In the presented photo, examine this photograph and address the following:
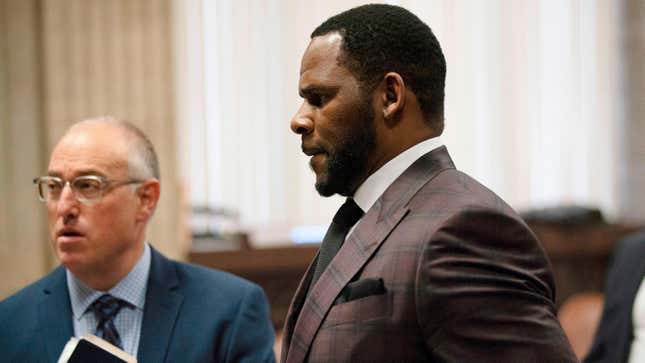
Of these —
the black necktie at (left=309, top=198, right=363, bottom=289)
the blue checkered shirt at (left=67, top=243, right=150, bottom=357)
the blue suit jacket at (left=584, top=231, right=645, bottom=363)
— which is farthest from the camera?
the blue suit jacket at (left=584, top=231, right=645, bottom=363)

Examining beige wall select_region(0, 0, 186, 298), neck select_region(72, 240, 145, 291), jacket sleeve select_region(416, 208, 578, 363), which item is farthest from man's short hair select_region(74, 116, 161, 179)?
beige wall select_region(0, 0, 186, 298)

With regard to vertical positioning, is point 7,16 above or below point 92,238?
above

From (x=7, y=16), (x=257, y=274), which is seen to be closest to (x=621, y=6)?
(x=257, y=274)

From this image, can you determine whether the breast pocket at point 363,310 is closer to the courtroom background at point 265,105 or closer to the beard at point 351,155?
the beard at point 351,155

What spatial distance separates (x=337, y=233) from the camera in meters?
1.82

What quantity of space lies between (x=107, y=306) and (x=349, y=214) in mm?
880

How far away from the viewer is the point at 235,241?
4.92 meters

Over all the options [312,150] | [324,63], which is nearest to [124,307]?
[312,150]

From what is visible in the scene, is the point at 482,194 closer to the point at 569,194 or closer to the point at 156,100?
the point at 156,100

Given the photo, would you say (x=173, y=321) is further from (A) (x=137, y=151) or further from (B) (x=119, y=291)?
(A) (x=137, y=151)

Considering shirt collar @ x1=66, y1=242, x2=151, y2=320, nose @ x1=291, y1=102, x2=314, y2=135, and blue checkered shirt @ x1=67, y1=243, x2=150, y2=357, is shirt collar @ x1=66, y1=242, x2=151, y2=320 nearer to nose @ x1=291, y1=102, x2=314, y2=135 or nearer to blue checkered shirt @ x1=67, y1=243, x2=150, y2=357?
blue checkered shirt @ x1=67, y1=243, x2=150, y2=357

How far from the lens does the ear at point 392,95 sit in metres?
1.63

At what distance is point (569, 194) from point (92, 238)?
166 inches

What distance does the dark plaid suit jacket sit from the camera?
147cm
